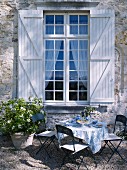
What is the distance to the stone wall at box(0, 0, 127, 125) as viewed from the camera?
258 inches

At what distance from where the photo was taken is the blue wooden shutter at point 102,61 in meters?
6.48

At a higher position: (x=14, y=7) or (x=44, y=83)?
(x=14, y=7)

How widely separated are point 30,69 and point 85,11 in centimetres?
195

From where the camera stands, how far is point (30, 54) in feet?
21.3

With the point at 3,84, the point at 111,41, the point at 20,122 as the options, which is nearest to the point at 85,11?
the point at 111,41

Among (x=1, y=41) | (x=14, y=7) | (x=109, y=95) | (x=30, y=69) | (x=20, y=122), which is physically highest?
(x=14, y=7)

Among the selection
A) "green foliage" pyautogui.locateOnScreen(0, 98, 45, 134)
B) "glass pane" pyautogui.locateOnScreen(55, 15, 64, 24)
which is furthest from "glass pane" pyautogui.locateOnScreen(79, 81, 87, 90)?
"glass pane" pyautogui.locateOnScreen(55, 15, 64, 24)

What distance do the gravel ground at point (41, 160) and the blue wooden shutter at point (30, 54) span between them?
1.48 meters

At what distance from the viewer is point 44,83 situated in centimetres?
662

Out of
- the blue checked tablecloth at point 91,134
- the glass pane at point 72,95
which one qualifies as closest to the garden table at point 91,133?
the blue checked tablecloth at point 91,134

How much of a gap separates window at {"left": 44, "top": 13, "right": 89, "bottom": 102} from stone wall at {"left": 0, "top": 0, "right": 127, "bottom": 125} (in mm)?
677

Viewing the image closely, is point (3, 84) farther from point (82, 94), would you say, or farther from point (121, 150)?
point (121, 150)

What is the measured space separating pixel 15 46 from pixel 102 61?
214 centimetres

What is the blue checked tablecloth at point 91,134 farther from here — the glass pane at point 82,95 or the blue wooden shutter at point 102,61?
the glass pane at point 82,95
